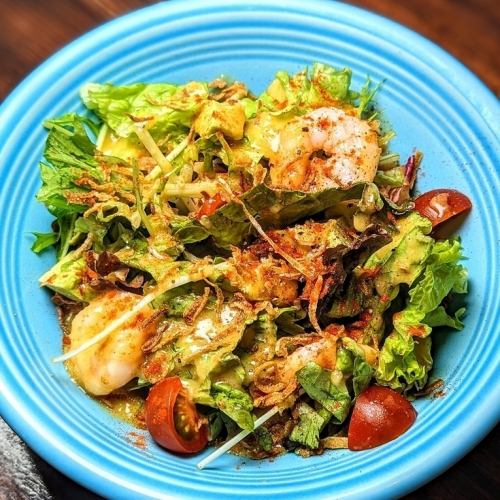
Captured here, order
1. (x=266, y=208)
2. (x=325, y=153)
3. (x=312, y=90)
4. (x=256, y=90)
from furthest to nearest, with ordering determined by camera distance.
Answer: (x=256, y=90) < (x=312, y=90) < (x=325, y=153) < (x=266, y=208)

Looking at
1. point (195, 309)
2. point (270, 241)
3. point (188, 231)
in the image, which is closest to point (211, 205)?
point (188, 231)

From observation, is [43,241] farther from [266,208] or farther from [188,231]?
[266,208]

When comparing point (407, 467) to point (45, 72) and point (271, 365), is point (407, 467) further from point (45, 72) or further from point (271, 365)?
point (45, 72)

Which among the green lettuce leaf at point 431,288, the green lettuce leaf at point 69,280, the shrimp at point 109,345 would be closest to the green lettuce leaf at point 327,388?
the green lettuce leaf at point 431,288

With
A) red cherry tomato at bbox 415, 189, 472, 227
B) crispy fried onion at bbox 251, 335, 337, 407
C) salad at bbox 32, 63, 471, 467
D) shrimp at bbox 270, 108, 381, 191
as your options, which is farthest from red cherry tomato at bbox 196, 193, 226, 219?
red cherry tomato at bbox 415, 189, 472, 227

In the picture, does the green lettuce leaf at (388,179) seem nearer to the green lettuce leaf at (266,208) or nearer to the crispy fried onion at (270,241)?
the green lettuce leaf at (266,208)

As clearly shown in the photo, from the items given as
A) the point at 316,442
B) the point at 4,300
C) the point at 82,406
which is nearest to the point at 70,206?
the point at 4,300
